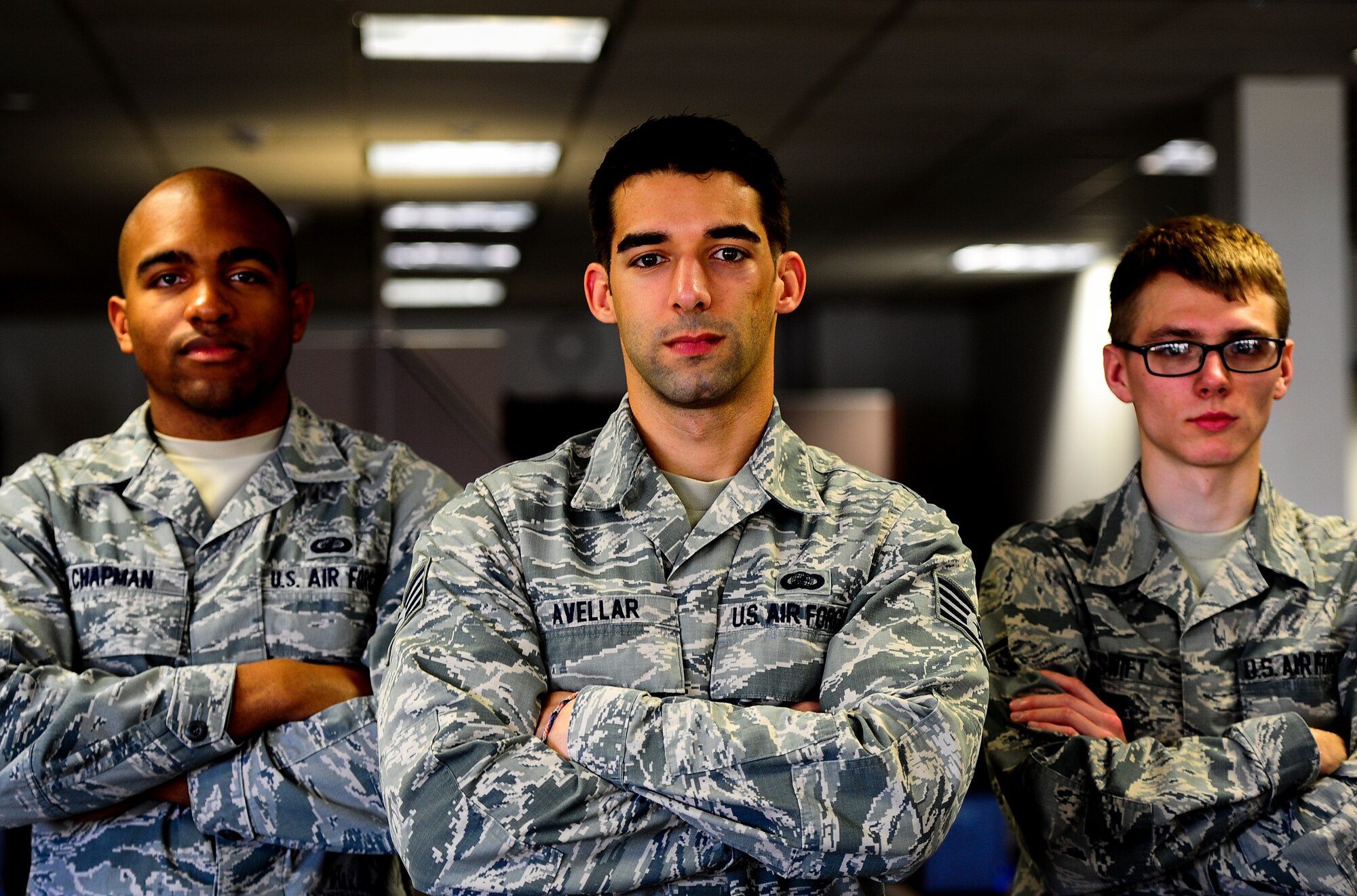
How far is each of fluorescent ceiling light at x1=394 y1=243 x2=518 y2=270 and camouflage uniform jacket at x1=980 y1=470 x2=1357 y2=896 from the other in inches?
259

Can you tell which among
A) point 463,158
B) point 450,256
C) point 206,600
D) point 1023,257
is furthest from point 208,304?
point 1023,257

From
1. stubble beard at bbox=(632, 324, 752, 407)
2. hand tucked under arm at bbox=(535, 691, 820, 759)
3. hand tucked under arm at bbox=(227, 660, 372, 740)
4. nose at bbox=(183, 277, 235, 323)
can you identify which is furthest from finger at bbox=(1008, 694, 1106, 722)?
nose at bbox=(183, 277, 235, 323)

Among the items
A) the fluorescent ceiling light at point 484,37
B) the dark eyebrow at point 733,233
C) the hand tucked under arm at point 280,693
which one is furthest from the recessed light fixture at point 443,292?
the dark eyebrow at point 733,233

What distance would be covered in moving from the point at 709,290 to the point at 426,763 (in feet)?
2.35

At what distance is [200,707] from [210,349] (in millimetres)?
579

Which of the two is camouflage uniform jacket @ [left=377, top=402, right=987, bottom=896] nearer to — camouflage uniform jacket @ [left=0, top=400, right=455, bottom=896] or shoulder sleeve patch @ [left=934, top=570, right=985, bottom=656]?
shoulder sleeve patch @ [left=934, top=570, right=985, bottom=656]

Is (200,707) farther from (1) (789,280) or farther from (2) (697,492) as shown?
(1) (789,280)

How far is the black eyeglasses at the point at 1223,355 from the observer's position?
2010 mm

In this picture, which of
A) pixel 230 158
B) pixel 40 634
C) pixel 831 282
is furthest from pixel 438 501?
pixel 831 282

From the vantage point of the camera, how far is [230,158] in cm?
598

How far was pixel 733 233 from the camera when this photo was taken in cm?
176

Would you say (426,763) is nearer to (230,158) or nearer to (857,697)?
(857,697)

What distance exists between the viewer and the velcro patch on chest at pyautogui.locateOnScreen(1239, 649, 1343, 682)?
6.45 ft

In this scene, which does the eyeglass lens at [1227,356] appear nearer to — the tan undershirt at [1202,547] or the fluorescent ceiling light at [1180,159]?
the tan undershirt at [1202,547]
